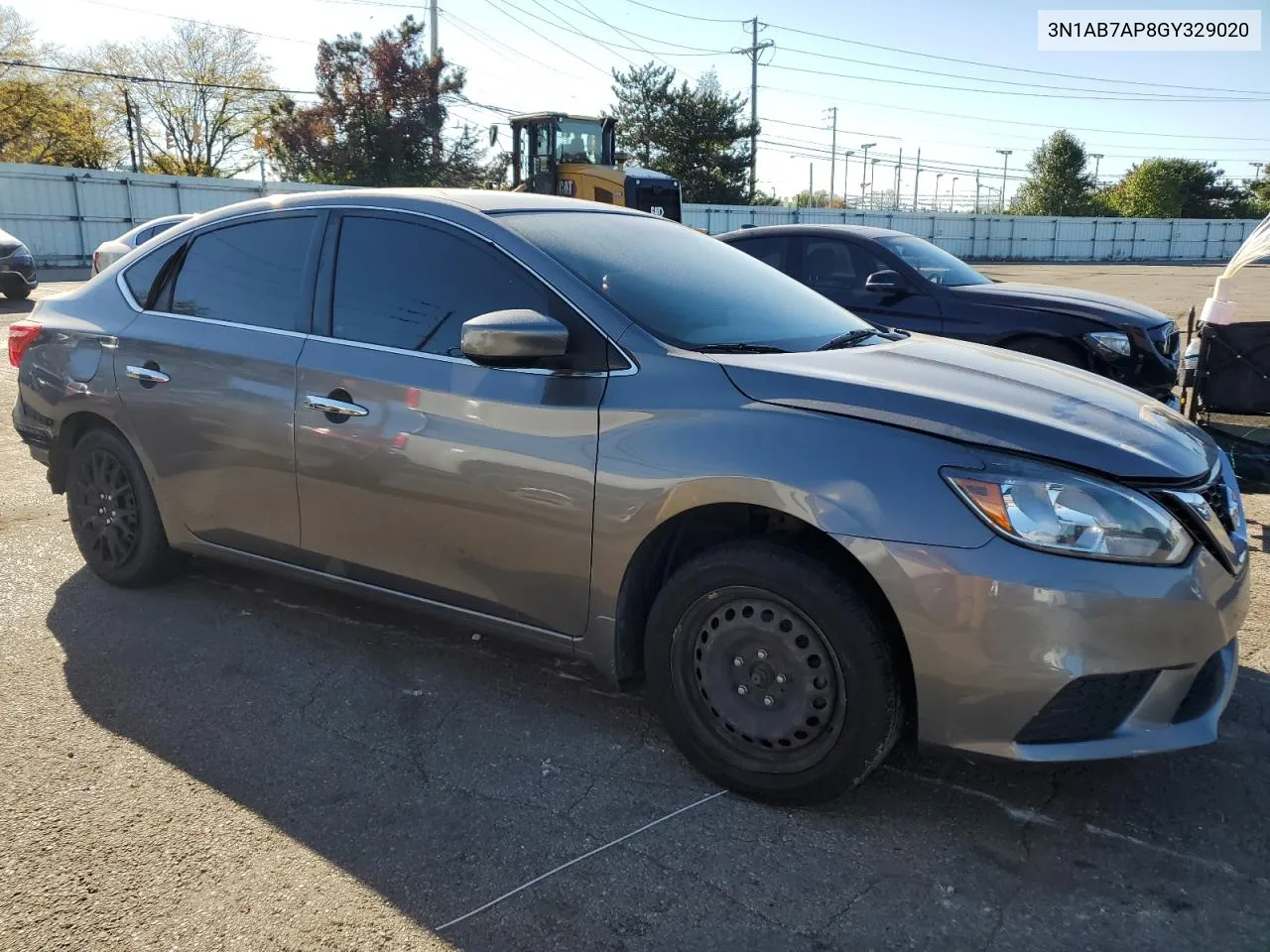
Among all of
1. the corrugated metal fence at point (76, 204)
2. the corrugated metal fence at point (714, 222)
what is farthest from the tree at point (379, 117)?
the corrugated metal fence at point (76, 204)

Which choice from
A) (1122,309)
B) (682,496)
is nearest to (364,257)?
(682,496)

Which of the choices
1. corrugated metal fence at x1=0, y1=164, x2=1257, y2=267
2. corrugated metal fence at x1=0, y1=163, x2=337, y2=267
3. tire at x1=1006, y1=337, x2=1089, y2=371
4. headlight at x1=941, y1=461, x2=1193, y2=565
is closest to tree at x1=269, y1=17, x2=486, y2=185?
corrugated metal fence at x1=0, y1=164, x2=1257, y2=267

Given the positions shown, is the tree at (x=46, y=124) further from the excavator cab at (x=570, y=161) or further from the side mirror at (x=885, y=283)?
the side mirror at (x=885, y=283)

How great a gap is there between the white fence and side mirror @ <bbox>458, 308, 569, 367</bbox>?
139ft

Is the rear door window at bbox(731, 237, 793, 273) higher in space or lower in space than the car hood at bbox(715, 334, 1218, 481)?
higher

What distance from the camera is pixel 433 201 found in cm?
353

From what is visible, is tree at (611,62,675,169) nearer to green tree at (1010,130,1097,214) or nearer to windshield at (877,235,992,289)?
green tree at (1010,130,1097,214)

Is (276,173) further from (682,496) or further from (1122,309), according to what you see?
(682,496)

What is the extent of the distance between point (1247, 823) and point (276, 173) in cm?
4565

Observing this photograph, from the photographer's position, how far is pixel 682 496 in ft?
9.14

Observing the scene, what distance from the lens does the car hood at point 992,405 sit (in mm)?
2547

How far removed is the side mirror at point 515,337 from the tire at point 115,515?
197 cm

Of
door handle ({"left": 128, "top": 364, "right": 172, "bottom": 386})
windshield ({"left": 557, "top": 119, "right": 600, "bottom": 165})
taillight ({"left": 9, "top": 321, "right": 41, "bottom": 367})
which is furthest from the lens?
windshield ({"left": 557, "top": 119, "right": 600, "bottom": 165})

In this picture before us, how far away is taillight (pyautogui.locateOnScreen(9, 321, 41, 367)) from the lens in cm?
452
